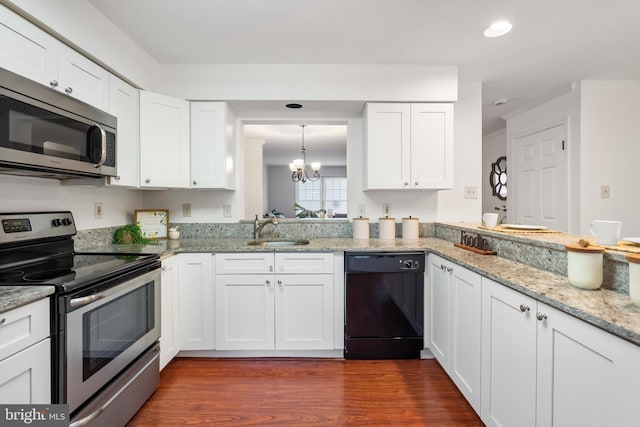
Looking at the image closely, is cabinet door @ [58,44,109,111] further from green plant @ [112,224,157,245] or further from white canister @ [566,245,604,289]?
white canister @ [566,245,604,289]

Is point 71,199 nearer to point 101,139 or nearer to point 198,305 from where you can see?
point 101,139

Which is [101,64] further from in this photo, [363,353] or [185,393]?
[363,353]

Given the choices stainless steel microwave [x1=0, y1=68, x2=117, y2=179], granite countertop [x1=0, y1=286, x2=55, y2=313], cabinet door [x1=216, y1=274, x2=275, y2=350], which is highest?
stainless steel microwave [x1=0, y1=68, x2=117, y2=179]

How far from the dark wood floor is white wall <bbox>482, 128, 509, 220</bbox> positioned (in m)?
3.86

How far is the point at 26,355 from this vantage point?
101cm

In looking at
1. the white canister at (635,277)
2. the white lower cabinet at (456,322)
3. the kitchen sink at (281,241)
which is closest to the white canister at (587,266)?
the white canister at (635,277)

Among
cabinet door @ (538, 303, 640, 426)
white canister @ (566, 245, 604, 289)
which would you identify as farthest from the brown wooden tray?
cabinet door @ (538, 303, 640, 426)

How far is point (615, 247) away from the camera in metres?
1.22

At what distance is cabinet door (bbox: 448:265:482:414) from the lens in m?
1.50

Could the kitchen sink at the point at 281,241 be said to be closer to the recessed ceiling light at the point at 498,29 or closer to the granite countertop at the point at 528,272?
the granite countertop at the point at 528,272

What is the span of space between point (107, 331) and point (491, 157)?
5651 mm

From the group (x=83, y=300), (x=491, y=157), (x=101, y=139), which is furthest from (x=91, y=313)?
(x=491, y=157)

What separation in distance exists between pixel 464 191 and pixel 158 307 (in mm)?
2642

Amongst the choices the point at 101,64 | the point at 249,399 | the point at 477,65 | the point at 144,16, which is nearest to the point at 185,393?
the point at 249,399
